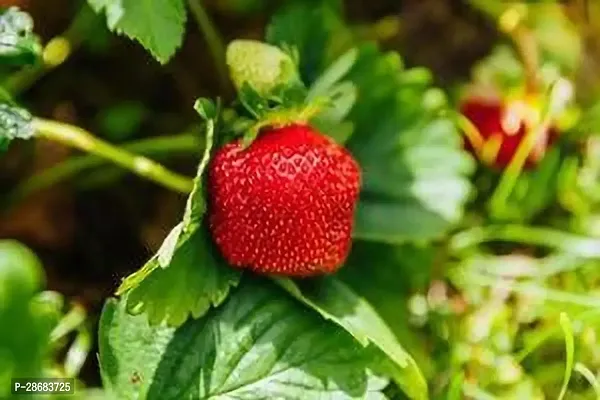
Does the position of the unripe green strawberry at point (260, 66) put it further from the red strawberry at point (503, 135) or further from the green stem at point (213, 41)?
the red strawberry at point (503, 135)

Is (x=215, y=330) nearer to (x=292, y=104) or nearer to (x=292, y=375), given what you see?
(x=292, y=375)

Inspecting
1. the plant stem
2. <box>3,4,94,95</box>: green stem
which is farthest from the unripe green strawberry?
<box>3,4,94,95</box>: green stem

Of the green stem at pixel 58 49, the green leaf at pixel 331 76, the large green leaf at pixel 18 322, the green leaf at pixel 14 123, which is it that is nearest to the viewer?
the large green leaf at pixel 18 322

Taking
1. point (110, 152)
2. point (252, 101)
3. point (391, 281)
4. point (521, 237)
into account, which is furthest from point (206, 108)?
point (521, 237)

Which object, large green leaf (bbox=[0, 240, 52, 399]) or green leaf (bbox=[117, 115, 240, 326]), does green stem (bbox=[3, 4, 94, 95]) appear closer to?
green leaf (bbox=[117, 115, 240, 326])

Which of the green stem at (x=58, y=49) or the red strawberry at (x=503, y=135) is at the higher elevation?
the green stem at (x=58, y=49)

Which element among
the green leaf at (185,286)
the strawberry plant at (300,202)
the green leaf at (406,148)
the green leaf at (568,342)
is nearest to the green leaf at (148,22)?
the strawberry plant at (300,202)

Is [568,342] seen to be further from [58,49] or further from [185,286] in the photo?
[58,49]

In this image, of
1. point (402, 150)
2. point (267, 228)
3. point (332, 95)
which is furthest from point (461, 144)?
point (267, 228)
